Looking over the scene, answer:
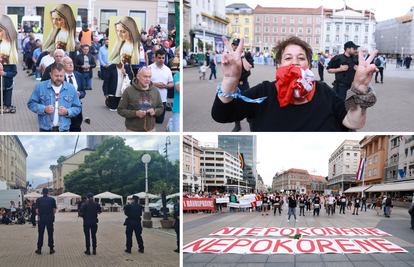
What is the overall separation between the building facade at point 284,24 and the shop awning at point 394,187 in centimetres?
276

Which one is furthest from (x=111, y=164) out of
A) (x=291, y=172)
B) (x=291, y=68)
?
(x=291, y=68)

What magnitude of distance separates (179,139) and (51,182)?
5.99 ft

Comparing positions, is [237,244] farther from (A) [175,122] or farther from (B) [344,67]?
(B) [344,67]

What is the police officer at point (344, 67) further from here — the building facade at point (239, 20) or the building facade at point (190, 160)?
the building facade at point (190, 160)

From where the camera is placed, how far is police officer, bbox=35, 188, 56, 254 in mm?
4363

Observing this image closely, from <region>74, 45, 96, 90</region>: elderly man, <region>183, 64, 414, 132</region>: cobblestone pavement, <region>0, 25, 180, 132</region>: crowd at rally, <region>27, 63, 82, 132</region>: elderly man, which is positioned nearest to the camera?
<region>27, 63, 82, 132</region>: elderly man

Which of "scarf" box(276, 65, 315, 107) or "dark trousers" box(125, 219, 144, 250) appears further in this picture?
"dark trousers" box(125, 219, 144, 250)

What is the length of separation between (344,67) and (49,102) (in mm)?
3730

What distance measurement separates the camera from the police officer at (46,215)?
436cm

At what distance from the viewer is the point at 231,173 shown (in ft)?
16.1

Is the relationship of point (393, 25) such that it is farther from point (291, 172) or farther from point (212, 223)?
point (212, 223)

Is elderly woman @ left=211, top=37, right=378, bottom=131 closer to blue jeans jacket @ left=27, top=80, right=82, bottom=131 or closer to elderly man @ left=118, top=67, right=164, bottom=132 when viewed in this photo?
elderly man @ left=118, top=67, right=164, bottom=132

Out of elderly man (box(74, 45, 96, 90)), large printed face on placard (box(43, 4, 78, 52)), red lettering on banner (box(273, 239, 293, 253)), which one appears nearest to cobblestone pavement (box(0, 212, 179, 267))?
red lettering on banner (box(273, 239, 293, 253))

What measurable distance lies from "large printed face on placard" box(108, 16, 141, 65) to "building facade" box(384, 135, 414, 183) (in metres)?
3.75
